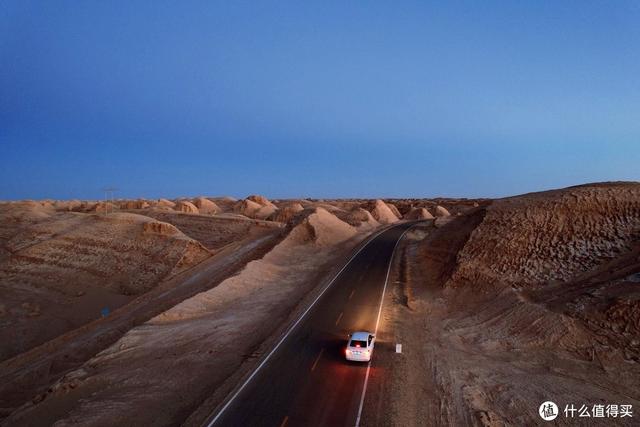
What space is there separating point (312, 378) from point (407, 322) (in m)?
9.73

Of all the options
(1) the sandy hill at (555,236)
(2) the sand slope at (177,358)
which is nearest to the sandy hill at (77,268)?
(2) the sand slope at (177,358)

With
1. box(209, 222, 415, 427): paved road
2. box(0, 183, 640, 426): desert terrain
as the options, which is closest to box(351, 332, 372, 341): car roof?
box(209, 222, 415, 427): paved road

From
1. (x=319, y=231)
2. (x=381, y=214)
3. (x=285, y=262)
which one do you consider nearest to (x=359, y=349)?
(x=285, y=262)

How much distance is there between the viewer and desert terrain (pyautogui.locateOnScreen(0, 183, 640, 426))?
53.1 ft

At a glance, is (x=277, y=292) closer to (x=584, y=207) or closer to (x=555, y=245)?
(x=555, y=245)

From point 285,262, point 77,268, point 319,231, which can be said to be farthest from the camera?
point 319,231

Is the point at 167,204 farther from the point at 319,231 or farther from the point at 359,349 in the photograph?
the point at 359,349

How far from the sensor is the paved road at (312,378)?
1445 cm

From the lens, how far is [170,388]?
1739 centimetres

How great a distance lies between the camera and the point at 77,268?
167ft

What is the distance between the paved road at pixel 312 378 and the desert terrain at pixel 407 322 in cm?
96

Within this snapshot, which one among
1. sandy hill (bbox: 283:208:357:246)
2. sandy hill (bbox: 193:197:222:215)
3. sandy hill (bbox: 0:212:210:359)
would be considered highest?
sandy hill (bbox: 193:197:222:215)

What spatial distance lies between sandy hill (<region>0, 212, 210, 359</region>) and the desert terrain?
278 millimetres

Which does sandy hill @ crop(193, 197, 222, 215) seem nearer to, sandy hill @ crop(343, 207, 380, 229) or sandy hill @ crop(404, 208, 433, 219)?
sandy hill @ crop(343, 207, 380, 229)
